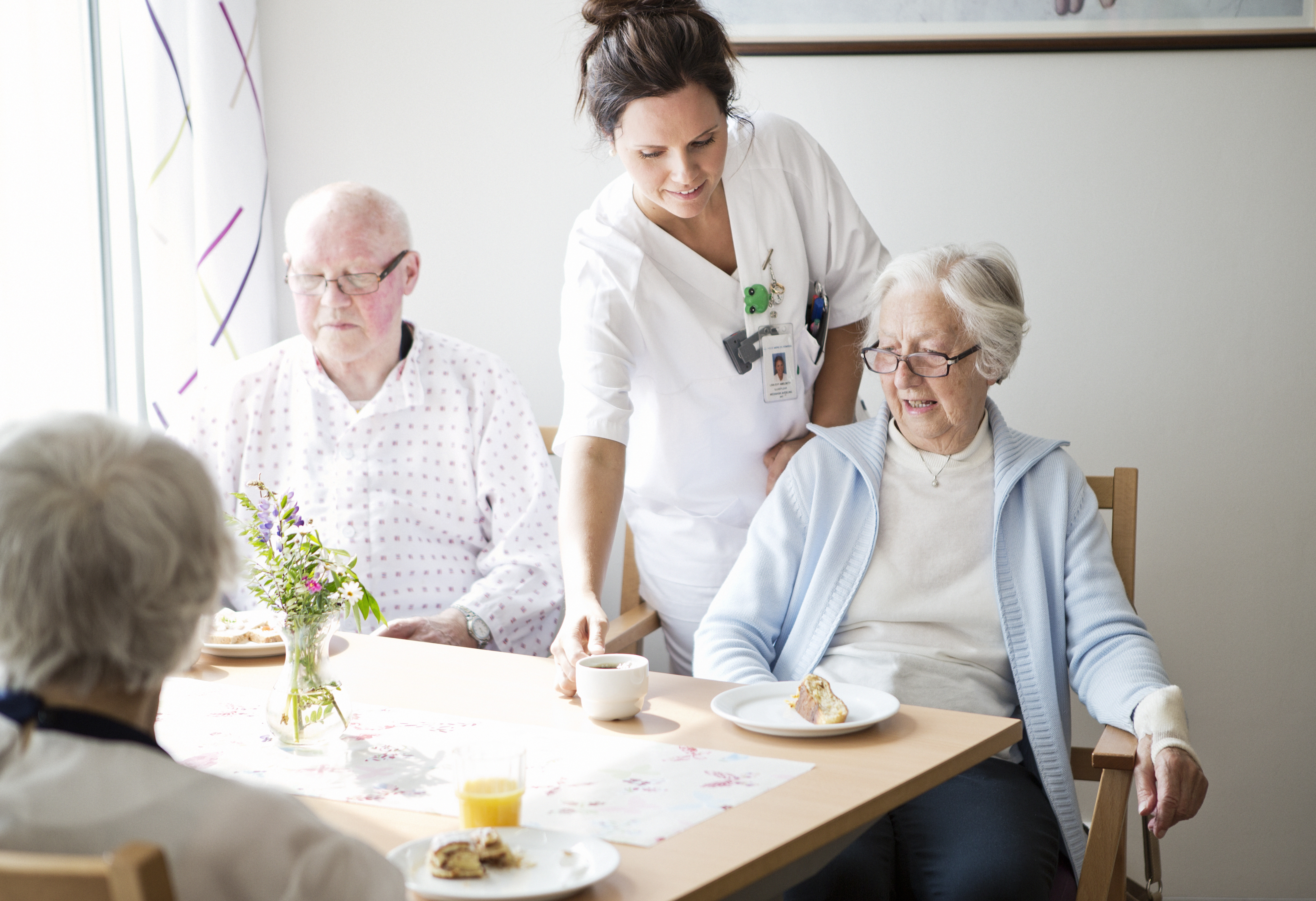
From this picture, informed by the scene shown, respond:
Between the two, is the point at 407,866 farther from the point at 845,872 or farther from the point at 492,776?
the point at 845,872

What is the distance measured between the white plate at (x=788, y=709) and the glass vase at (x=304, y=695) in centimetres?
44

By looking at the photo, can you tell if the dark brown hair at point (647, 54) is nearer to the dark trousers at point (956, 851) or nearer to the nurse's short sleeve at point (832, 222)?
the nurse's short sleeve at point (832, 222)

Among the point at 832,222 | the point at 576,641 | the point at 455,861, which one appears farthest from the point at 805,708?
the point at 832,222

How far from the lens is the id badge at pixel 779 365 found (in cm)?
205

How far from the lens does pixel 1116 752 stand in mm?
1417

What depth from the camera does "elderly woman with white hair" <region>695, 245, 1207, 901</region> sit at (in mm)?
1528

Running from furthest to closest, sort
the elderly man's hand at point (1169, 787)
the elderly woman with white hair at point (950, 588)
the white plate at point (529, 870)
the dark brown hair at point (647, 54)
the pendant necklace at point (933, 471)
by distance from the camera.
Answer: the pendant necklace at point (933, 471), the dark brown hair at point (647, 54), the elderly woman with white hair at point (950, 588), the elderly man's hand at point (1169, 787), the white plate at point (529, 870)

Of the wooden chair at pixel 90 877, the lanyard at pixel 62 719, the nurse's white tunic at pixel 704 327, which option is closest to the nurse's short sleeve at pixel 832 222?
the nurse's white tunic at pixel 704 327

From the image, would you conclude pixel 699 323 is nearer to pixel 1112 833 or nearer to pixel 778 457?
pixel 778 457

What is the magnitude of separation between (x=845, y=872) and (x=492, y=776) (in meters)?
0.62

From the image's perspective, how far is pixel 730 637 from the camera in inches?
67.3

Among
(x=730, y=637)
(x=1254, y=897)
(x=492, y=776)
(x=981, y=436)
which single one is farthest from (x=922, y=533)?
(x=1254, y=897)

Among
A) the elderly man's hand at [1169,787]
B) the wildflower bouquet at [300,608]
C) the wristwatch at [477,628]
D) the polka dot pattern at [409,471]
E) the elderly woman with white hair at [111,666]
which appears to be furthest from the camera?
the polka dot pattern at [409,471]

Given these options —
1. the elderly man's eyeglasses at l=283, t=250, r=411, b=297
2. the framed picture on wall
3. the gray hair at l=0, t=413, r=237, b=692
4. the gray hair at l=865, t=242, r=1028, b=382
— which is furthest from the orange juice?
the framed picture on wall
